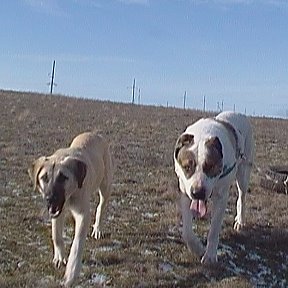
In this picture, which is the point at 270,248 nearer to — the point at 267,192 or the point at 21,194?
the point at 267,192

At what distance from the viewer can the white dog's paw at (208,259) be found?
6.20m

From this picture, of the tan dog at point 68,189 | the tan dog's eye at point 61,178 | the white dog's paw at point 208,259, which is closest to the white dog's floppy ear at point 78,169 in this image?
the tan dog at point 68,189

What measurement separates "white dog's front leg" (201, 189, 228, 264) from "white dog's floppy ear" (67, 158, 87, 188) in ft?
4.96

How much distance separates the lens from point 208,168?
221 inches

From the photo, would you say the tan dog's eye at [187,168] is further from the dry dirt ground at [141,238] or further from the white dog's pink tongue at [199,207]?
the dry dirt ground at [141,238]

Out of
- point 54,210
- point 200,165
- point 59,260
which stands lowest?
point 59,260

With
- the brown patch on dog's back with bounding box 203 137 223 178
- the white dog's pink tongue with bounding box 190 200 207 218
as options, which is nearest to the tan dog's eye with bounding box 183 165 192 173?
the brown patch on dog's back with bounding box 203 137 223 178

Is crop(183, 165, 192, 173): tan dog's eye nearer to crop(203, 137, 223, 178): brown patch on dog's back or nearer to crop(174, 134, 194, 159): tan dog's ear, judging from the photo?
crop(203, 137, 223, 178): brown patch on dog's back

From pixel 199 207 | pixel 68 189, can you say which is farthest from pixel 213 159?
pixel 68 189

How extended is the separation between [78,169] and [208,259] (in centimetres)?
165

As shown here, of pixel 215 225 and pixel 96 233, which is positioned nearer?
pixel 215 225

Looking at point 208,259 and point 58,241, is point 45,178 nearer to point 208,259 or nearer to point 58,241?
point 58,241

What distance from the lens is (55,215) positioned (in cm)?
546

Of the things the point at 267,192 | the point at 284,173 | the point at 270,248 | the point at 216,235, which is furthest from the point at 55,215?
the point at 284,173
